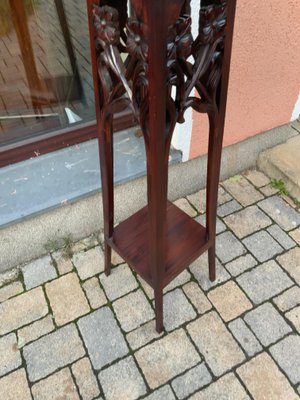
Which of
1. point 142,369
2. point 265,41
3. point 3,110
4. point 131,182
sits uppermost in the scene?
point 265,41

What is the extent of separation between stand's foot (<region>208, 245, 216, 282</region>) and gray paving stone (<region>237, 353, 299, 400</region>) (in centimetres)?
47

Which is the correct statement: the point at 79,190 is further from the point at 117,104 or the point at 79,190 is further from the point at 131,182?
the point at 117,104

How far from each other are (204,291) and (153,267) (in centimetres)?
56

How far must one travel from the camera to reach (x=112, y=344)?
6.26ft

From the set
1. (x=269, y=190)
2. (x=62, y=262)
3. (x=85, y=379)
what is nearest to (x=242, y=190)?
(x=269, y=190)

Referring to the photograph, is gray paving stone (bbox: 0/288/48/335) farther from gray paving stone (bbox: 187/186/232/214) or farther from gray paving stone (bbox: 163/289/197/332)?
gray paving stone (bbox: 187/186/232/214)

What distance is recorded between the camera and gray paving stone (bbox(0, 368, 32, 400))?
1.74 m

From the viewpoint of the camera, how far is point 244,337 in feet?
6.30

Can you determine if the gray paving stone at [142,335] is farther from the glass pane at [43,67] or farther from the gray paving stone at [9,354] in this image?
the glass pane at [43,67]

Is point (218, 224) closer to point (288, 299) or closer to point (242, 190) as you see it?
point (242, 190)

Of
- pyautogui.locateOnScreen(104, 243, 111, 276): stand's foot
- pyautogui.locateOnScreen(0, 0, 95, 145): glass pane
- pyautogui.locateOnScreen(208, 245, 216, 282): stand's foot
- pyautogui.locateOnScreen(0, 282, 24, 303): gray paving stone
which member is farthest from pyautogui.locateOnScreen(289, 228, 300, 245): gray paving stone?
pyautogui.locateOnScreen(0, 282, 24, 303): gray paving stone

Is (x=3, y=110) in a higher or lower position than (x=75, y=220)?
higher

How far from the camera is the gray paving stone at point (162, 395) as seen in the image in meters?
1.72

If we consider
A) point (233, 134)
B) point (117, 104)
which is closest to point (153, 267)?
point (117, 104)
